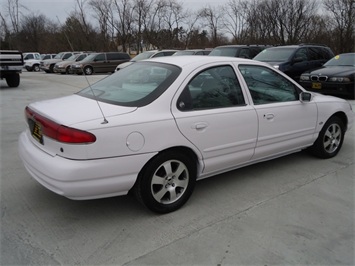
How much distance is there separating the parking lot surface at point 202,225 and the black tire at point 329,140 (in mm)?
561

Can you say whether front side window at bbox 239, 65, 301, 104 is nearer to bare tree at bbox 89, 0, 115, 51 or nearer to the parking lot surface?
the parking lot surface

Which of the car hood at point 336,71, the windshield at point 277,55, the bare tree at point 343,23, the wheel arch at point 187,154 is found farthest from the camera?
the bare tree at point 343,23

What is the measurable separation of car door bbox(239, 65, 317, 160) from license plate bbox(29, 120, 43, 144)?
2.29 metres

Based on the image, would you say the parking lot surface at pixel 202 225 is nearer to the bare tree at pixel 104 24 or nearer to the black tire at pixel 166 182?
the black tire at pixel 166 182

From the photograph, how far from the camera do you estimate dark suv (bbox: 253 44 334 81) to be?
36.9 feet

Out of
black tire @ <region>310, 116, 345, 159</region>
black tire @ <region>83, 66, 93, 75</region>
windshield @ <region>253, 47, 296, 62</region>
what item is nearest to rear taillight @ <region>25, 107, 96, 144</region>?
black tire @ <region>310, 116, 345, 159</region>

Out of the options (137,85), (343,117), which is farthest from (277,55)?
(137,85)

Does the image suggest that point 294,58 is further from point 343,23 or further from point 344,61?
point 343,23

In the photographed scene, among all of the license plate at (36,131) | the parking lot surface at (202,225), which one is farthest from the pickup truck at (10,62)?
the license plate at (36,131)

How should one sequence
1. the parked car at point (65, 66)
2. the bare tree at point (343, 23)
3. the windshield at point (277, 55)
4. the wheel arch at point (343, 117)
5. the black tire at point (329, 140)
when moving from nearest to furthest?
the black tire at point (329, 140) → the wheel arch at point (343, 117) → the windshield at point (277, 55) → the parked car at point (65, 66) → the bare tree at point (343, 23)

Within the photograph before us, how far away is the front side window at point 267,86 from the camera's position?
12.6 ft

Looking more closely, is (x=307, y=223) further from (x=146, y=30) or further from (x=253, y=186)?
(x=146, y=30)

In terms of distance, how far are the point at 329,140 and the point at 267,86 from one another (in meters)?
1.45

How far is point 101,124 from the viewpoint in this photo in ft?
8.96
